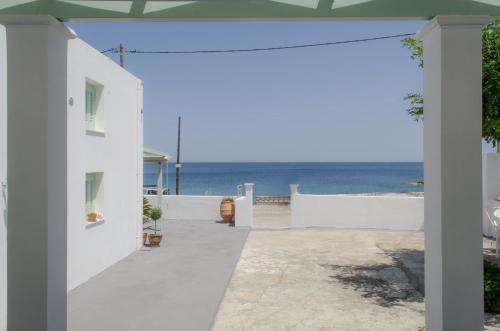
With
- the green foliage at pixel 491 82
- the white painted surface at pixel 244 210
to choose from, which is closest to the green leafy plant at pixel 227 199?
the white painted surface at pixel 244 210

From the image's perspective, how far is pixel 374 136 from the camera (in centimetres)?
10025

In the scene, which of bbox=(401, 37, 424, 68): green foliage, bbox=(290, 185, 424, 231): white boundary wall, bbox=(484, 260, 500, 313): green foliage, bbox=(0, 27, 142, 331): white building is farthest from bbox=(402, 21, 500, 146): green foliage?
bbox=(290, 185, 424, 231): white boundary wall

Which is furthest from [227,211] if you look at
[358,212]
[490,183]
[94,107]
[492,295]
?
[492,295]

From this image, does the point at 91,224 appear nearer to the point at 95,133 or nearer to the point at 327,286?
the point at 95,133

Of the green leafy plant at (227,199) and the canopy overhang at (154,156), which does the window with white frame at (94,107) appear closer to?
the canopy overhang at (154,156)

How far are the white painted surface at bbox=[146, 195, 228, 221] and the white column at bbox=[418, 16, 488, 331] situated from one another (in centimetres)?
1455

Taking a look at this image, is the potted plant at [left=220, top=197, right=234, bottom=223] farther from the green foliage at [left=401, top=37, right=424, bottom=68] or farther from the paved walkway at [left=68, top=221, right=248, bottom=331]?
the green foliage at [left=401, top=37, right=424, bottom=68]

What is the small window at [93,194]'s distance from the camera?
30.7ft

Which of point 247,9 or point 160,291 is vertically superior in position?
point 247,9

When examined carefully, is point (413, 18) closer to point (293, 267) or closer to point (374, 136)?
point (293, 267)

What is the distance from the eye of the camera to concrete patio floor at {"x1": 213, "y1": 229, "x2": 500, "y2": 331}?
6.19m

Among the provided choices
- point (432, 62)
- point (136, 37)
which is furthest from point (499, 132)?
point (136, 37)

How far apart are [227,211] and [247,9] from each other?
1349cm

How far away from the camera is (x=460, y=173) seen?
3.35 m
